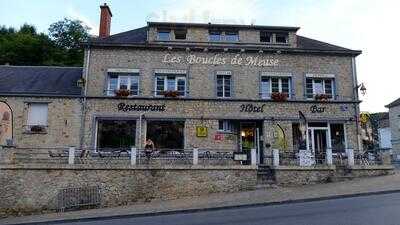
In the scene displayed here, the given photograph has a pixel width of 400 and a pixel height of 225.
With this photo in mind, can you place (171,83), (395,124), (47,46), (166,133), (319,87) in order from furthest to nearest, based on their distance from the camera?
(395,124) < (47,46) < (319,87) < (171,83) < (166,133)

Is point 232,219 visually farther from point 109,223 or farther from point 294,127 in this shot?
point 294,127

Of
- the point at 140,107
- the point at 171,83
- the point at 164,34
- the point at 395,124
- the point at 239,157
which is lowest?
the point at 239,157

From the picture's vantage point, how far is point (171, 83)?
72.7 ft

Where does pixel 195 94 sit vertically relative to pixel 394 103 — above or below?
below

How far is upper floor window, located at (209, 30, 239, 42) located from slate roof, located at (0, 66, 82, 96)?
24.2 ft

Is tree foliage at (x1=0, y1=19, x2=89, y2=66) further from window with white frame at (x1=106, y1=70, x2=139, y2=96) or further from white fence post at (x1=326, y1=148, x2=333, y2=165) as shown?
white fence post at (x1=326, y1=148, x2=333, y2=165)

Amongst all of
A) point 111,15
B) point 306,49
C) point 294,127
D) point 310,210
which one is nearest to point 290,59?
point 306,49

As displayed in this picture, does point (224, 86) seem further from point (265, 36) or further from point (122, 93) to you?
point (122, 93)

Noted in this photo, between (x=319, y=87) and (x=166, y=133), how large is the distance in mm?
8315

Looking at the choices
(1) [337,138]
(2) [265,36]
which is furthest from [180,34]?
(1) [337,138]

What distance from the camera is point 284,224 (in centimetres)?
935

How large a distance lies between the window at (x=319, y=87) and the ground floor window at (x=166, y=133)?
270 inches

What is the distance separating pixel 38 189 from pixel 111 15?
1255cm

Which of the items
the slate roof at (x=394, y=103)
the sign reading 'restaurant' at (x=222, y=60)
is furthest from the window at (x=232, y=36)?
the slate roof at (x=394, y=103)
